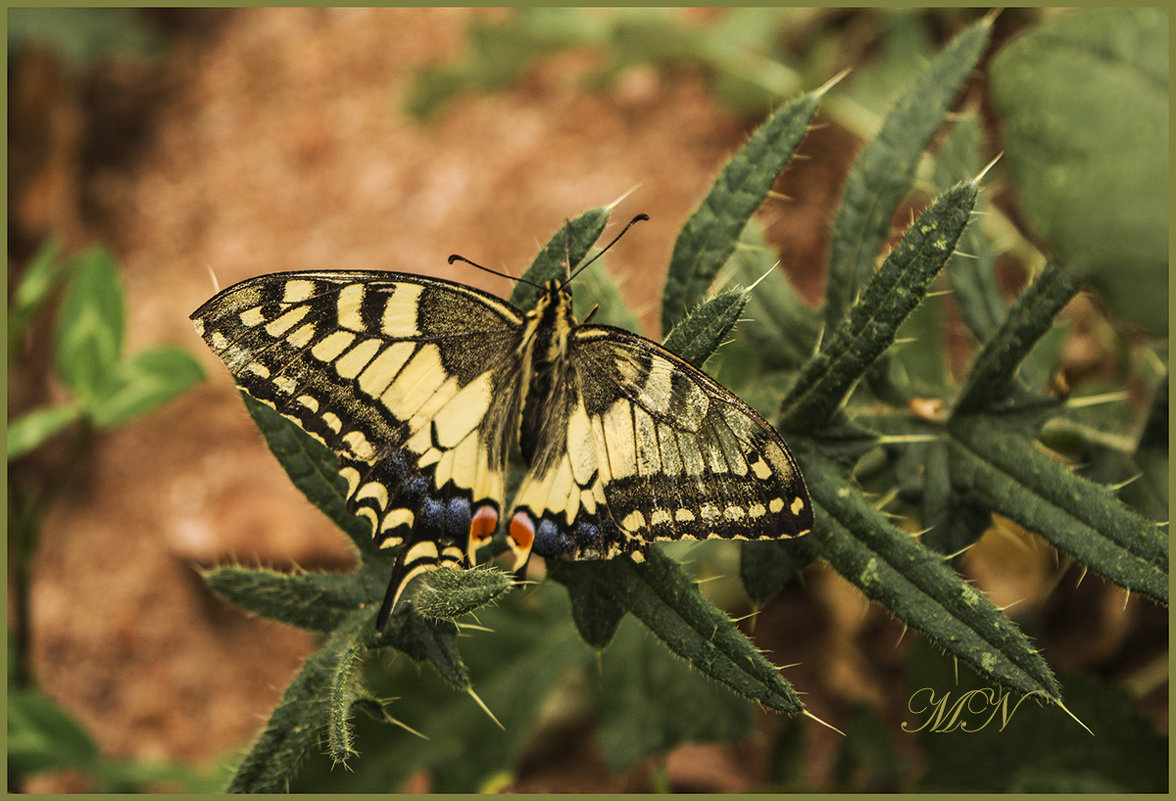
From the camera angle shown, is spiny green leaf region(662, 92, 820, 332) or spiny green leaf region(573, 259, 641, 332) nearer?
spiny green leaf region(662, 92, 820, 332)

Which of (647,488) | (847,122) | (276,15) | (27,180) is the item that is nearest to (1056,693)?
(647,488)

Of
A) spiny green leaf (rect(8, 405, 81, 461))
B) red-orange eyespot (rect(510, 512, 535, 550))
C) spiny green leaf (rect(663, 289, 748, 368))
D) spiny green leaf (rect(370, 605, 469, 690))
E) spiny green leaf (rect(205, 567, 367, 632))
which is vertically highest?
spiny green leaf (rect(8, 405, 81, 461))

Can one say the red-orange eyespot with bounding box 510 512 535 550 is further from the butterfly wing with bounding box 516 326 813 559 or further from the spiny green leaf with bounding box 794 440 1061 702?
the spiny green leaf with bounding box 794 440 1061 702

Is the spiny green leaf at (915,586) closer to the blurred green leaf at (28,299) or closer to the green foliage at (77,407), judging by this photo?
the green foliage at (77,407)

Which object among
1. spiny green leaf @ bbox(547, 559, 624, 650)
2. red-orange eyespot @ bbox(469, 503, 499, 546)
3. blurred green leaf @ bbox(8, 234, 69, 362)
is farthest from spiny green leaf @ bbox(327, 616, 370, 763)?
blurred green leaf @ bbox(8, 234, 69, 362)

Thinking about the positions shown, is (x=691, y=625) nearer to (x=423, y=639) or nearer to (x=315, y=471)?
(x=423, y=639)

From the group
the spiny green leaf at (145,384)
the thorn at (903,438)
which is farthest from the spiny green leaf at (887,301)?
the spiny green leaf at (145,384)
